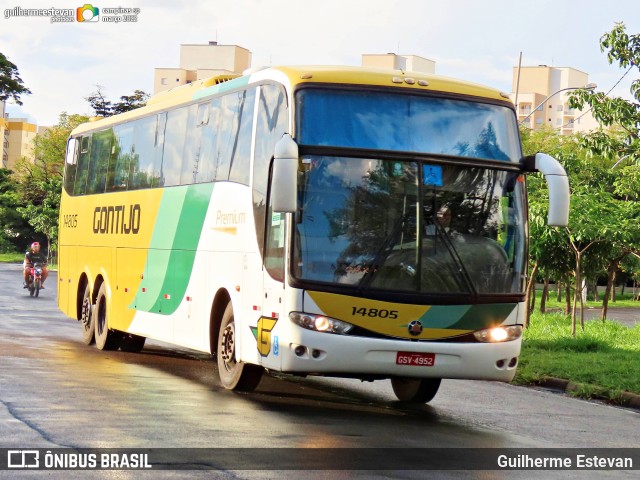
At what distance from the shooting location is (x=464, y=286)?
12.0m

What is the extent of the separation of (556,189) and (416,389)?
2.98 metres

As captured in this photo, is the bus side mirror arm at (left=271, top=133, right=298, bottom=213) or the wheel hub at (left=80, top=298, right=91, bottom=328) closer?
the bus side mirror arm at (left=271, top=133, right=298, bottom=213)

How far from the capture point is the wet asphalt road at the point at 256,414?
935 centimetres

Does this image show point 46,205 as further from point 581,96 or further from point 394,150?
point 394,150

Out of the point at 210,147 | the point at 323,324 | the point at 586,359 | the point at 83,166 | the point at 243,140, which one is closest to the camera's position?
the point at 323,324

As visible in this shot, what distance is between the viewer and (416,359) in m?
11.7

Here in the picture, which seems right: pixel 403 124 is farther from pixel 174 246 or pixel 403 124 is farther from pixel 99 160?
pixel 99 160

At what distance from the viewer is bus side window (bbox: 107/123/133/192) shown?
18.7 metres

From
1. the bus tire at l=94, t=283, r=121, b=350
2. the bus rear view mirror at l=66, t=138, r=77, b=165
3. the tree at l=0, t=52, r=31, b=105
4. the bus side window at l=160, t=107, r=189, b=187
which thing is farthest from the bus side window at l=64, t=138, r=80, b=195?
the tree at l=0, t=52, r=31, b=105

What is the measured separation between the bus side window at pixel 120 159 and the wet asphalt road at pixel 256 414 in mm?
2721

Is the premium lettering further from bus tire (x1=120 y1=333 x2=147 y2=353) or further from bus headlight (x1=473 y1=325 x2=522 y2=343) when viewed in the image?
bus tire (x1=120 y1=333 x2=147 y2=353)

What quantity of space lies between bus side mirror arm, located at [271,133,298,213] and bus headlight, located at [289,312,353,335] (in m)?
1.06

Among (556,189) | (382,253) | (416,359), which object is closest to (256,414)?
(416,359)

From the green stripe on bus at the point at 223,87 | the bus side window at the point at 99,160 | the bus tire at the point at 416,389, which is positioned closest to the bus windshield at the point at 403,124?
the green stripe on bus at the point at 223,87
